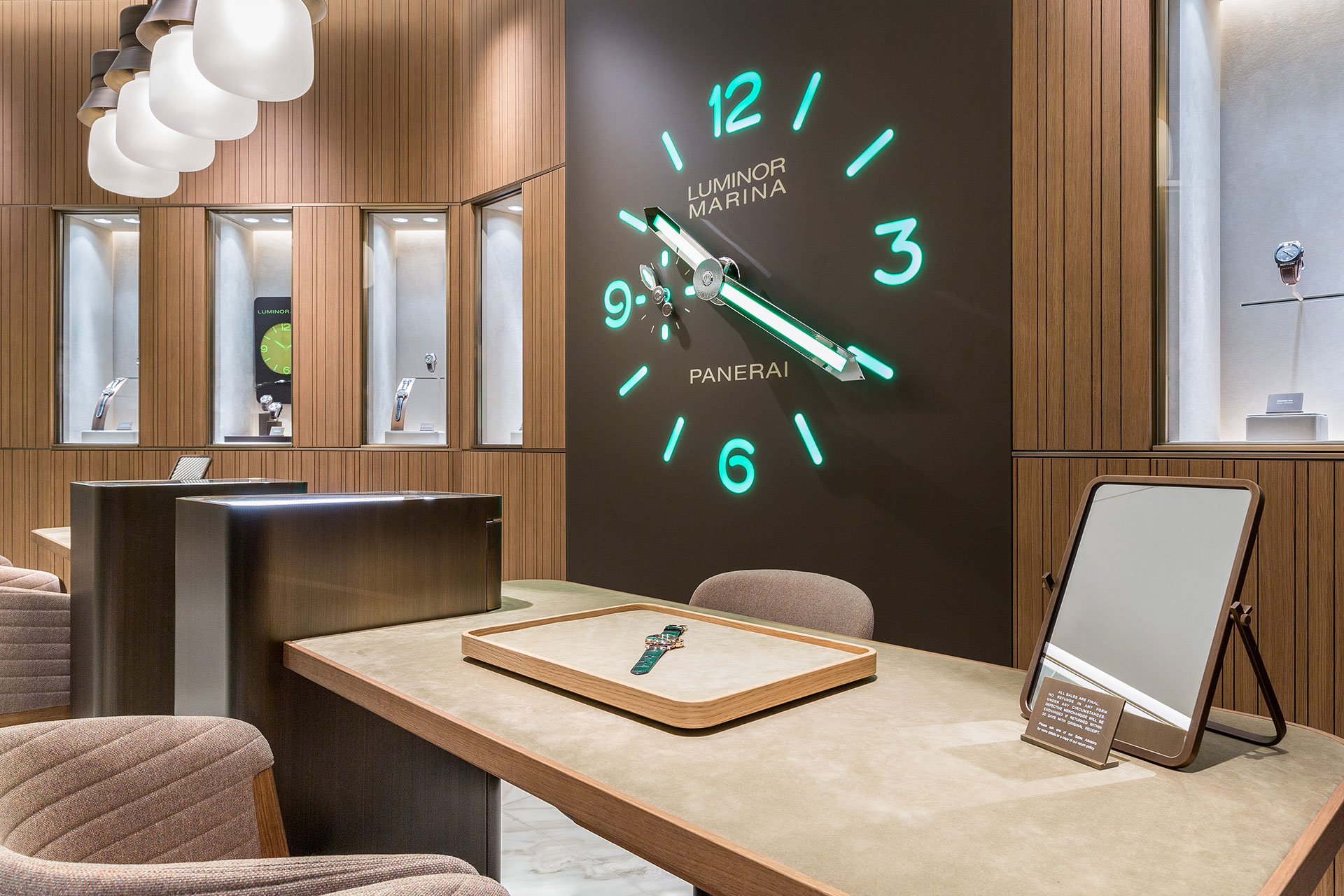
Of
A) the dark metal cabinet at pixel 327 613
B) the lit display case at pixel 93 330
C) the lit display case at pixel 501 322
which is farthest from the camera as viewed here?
the lit display case at pixel 93 330

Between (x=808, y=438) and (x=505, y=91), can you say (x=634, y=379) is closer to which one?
(x=808, y=438)

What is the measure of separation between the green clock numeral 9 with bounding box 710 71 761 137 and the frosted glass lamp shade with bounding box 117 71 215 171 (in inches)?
77.3

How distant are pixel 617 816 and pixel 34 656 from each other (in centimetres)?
246

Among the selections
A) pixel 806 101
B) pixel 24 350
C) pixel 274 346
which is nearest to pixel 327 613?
pixel 806 101

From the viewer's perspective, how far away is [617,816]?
785 millimetres

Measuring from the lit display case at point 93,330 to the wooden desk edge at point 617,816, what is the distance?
17.7 ft

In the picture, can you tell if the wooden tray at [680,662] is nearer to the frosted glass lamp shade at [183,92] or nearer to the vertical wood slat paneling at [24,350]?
the frosted glass lamp shade at [183,92]

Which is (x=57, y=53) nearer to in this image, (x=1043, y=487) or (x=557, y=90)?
(x=557, y=90)

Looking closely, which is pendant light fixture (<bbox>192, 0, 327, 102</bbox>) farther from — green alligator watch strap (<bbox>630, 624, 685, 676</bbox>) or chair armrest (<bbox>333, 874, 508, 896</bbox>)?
chair armrest (<bbox>333, 874, 508, 896</bbox>)

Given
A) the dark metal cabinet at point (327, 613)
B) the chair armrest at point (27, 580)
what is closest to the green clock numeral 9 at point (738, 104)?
the dark metal cabinet at point (327, 613)

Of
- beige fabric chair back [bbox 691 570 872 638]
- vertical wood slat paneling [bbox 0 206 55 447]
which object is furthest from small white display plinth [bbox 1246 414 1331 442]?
vertical wood slat paneling [bbox 0 206 55 447]

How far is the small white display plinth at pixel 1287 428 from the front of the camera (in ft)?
6.57

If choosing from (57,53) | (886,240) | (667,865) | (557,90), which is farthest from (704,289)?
(57,53)

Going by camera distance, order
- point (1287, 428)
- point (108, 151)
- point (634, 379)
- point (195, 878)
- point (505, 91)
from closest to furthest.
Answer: point (195, 878) < point (1287, 428) < point (108, 151) < point (634, 379) < point (505, 91)
